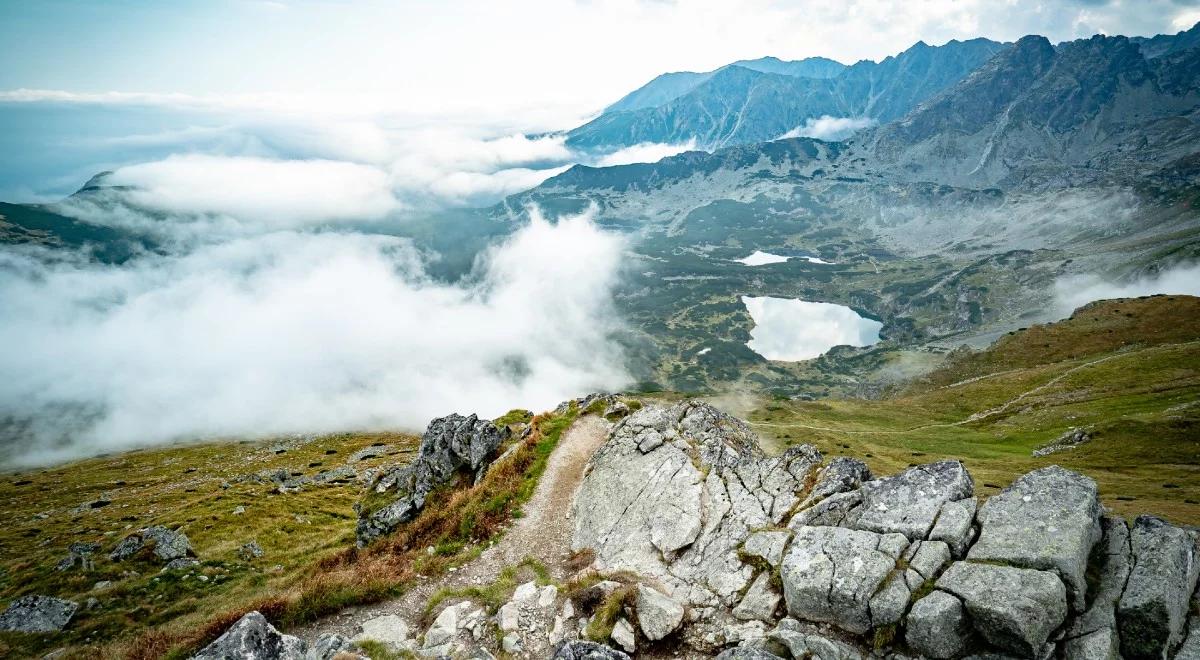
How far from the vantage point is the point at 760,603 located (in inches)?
739

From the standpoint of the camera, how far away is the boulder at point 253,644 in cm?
1579

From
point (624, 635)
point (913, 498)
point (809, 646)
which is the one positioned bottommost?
point (624, 635)

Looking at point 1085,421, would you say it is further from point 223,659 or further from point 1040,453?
point 223,659

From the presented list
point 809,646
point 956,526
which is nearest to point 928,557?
point 956,526

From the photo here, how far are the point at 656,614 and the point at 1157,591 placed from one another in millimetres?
14838

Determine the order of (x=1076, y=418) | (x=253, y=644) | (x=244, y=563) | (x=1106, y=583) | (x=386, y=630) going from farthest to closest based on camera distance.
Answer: (x=1076, y=418) < (x=244, y=563) < (x=386, y=630) < (x=253, y=644) < (x=1106, y=583)

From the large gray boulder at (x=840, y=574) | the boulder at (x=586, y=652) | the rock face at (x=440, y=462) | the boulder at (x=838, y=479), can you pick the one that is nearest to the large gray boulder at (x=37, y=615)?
the rock face at (x=440, y=462)

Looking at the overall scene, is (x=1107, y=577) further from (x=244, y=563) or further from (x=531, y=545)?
(x=244, y=563)

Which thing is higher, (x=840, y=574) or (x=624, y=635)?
(x=840, y=574)

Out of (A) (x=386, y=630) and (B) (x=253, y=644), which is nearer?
(B) (x=253, y=644)

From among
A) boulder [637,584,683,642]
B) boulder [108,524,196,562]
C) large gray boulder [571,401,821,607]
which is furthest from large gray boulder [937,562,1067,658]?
boulder [108,524,196,562]

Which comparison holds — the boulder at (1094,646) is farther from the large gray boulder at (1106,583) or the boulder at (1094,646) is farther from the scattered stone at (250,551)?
the scattered stone at (250,551)

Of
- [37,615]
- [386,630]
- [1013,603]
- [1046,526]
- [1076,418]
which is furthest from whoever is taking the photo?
[1076,418]

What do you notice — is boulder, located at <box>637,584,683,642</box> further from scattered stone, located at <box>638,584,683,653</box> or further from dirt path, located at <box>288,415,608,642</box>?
dirt path, located at <box>288,415,608,642</box>
